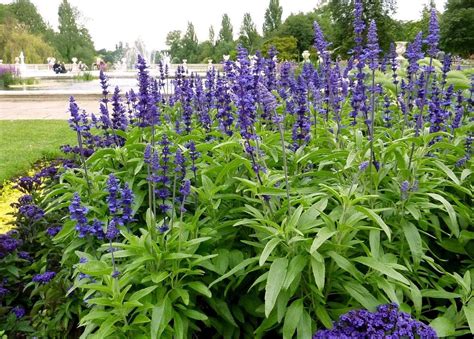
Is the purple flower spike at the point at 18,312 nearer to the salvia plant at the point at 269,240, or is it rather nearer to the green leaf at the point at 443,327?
the salvia plant at the point at 269,240

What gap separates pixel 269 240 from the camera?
7.70 feet

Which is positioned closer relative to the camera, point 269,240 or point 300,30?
point 269,240

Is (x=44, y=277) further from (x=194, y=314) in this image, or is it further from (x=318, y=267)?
(x=318, y=267)

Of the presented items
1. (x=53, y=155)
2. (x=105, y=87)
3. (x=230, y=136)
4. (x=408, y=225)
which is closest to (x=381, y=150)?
(x=408, y=225)

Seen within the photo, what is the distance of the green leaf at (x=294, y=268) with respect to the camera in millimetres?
2027

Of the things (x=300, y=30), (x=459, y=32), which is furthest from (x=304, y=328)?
(x=300, y=30)

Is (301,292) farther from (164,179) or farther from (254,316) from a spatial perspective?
(164,179)

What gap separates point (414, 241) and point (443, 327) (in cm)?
42

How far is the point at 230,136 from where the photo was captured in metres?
3.35

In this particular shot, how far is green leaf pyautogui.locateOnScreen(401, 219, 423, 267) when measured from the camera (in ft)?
7.57

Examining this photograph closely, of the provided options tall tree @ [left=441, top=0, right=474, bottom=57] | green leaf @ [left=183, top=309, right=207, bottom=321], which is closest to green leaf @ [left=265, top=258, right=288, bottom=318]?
green leaf @ [left=183, top=309, right=207, bottom=321]

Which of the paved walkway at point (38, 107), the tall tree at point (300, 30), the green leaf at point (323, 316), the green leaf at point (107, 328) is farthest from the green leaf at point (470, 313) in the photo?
the tall tree at point (300, 30)

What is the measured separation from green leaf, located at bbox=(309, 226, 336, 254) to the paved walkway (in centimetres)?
1165

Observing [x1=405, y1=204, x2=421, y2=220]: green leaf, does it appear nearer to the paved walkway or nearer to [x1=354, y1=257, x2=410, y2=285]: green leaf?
[x1=354, y1=257, x2=410, y2=285]: green leaf
